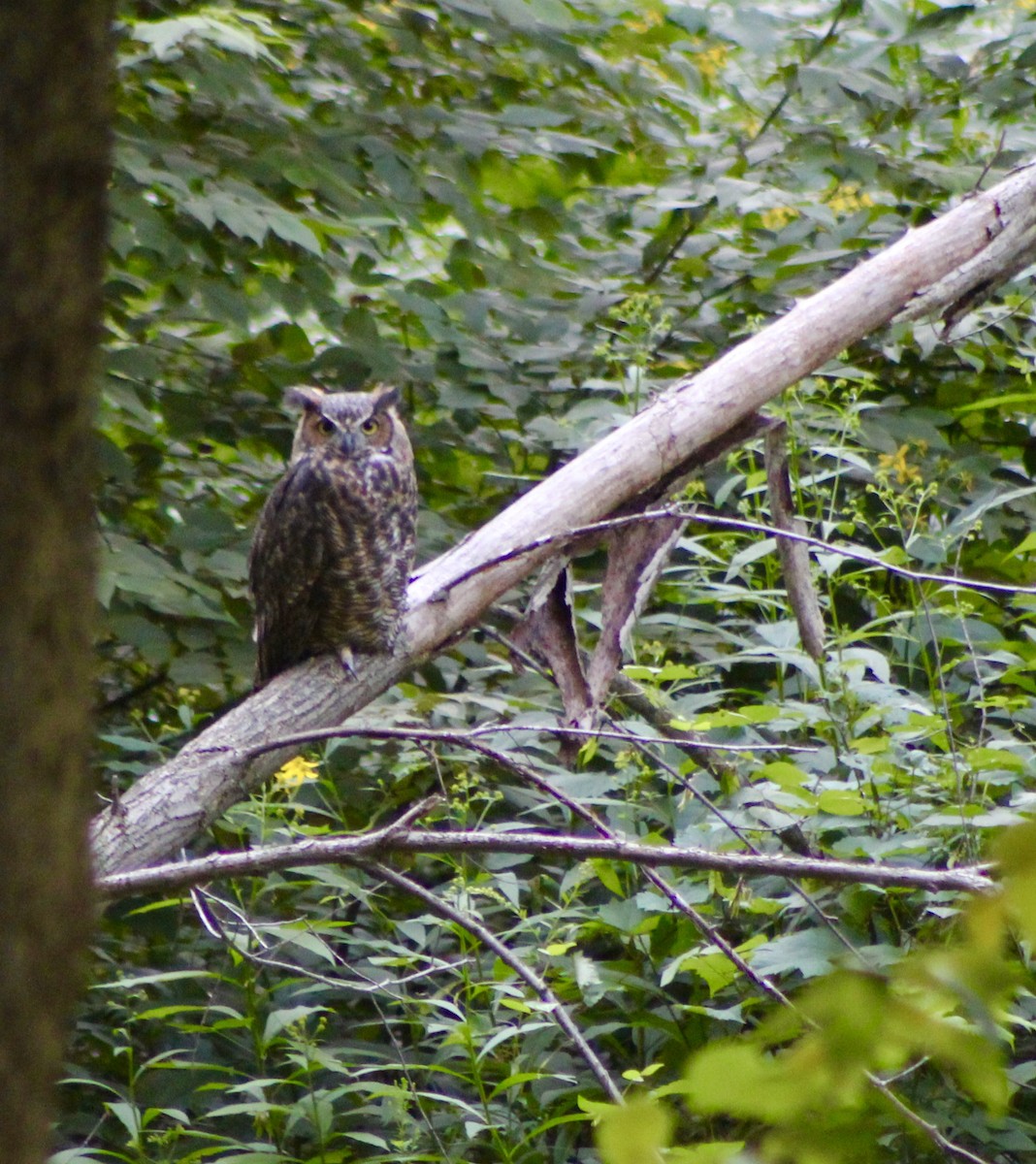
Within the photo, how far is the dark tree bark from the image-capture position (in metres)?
0.44

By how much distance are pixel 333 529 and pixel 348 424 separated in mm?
227

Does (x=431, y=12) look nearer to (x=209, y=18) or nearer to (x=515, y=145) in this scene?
(x=515, y=145)

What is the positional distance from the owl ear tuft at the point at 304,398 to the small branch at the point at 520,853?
5.31 ft

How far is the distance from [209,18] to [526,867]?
65.5 inches

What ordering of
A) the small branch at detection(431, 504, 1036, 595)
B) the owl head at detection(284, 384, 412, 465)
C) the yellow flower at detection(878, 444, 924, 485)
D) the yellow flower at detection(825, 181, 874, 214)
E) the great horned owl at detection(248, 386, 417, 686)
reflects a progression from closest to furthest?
1. the small branch at detection(431, 504, 1036, 595)
2. the yellow flower at detection(878, 444, 924, 485)
3. the great horned owl at detection(248, 386, 417, 686)
4. the owl head at detection(284, 384, 412, 465)
5. the yellow flower at detection(825, 181, 874, 214)

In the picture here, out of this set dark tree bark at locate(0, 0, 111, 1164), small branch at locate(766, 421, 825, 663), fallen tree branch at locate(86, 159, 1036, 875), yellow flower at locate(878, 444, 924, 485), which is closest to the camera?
dark tree bark at locate(0, 0, 111, 1164)

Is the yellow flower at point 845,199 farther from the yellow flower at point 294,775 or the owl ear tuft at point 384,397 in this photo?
the yellow flower at point 294,775

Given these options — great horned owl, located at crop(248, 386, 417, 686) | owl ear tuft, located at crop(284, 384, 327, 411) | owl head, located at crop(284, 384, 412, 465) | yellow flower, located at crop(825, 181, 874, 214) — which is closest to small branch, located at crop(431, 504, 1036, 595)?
great horned owl, located at crop(248, 386, 417, 686)

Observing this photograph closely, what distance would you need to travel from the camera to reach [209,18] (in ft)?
7.55

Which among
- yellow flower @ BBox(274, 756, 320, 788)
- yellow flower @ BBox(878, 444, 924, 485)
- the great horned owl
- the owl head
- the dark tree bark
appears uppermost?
the dark tree bark

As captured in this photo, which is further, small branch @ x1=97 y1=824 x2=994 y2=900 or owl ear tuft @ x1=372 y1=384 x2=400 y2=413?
owl ear tuft @ x1=372 y1=384 x2=400 y2=413

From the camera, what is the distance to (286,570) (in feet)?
8.95

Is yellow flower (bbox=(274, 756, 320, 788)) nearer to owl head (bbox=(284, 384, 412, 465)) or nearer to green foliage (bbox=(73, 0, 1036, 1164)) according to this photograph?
green foliage (bbox=(73, 0, 1036, 1164))

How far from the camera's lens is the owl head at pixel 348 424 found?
2807 mm
